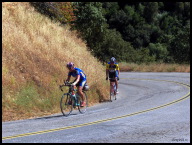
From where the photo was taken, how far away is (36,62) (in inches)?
759

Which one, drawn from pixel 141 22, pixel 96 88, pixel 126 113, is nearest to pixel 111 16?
pixel 141 22

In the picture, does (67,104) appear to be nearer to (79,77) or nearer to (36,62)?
(79,77)

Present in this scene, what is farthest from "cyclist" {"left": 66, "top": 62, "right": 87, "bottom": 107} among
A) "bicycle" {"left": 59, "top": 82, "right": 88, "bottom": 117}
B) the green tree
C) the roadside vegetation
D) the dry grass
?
the green tree

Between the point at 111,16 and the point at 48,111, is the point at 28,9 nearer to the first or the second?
the point at 48,111

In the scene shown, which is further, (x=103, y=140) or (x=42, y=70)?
(x=42, y=70)

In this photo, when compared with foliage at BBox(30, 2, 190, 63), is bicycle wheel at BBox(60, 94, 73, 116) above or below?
below

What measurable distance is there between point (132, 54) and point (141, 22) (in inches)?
1385

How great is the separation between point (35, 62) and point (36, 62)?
6 cm

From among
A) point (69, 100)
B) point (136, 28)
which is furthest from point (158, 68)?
point (136, 28)

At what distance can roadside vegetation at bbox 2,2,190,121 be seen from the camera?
1563 centimetres

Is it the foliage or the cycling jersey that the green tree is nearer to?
the foliage

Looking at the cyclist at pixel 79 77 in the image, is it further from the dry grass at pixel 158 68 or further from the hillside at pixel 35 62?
the dry grass at pixel 158 68

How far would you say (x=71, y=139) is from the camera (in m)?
9.55

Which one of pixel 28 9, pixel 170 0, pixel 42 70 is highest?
pixel 170 0
